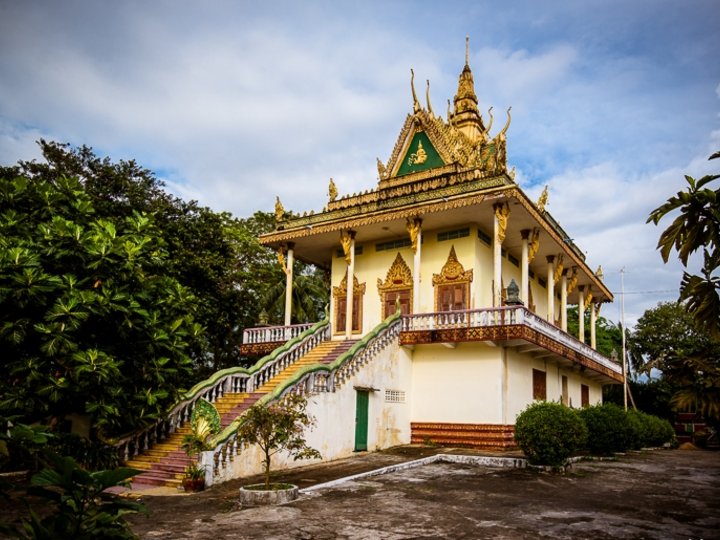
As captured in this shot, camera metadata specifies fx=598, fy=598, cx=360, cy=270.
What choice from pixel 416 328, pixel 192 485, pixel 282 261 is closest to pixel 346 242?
pixel 282 261

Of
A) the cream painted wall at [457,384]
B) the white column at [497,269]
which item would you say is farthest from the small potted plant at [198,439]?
the white column at [497,269]

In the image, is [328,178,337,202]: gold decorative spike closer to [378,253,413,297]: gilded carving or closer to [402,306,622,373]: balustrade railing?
[378,253,413,297]: gilded carving

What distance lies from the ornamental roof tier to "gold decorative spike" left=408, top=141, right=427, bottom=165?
3 cm

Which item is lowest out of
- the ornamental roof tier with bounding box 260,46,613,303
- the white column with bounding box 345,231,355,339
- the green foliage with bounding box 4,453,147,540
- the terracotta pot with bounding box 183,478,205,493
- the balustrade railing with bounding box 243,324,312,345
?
the terracotta pot with bounding box 183,478,205,493

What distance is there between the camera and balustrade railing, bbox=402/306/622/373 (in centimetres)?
1526

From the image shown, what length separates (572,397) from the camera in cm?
2209

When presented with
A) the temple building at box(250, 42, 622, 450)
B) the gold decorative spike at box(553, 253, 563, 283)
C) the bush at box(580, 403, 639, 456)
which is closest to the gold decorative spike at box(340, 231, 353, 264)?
the temple building at box(250, 42, 622, 450)

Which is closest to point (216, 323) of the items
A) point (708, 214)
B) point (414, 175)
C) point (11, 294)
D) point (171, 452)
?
point (414, 175)

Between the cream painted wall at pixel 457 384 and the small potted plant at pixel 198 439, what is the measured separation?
7.39 metres

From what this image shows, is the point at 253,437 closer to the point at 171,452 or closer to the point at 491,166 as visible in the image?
the point at 171,452

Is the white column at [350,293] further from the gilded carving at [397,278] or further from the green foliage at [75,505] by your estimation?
the green foliage at [75,505]

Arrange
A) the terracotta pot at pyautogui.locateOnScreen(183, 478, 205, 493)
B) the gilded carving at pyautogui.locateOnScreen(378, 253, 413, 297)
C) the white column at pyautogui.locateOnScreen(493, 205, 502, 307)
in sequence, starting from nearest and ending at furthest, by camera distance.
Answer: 1. the terracotta pot at pyautogui.locateOnScreen(183, 478, 205, 493)
2. the white column at pyautogui.locateOnScreen(493, 205, 502, 307)
3. the gilded carving at pyautogui.locateOnScreen(378, 253, 413, 297)

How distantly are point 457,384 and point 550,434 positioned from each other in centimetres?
451

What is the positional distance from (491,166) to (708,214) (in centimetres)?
1577
